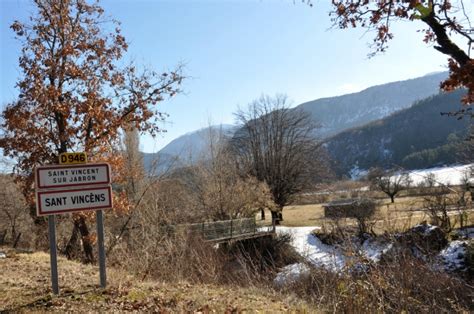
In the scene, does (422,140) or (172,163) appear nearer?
(172,163)

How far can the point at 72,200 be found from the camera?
20.1 ft

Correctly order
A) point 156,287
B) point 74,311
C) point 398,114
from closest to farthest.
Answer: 1. point 74,311
2. point 156,287
3. point 398,114

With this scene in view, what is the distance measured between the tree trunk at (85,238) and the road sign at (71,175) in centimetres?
635

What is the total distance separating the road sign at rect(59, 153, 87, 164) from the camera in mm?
6125

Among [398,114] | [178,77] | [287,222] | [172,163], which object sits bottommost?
[287,222]

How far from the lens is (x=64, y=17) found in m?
12.1

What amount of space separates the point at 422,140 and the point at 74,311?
162m

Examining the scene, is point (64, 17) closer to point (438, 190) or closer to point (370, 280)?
point (370, 280)

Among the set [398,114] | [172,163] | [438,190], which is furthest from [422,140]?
[172,163]

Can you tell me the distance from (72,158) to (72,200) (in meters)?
0.61

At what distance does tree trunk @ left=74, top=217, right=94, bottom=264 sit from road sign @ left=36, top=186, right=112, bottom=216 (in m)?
6.33

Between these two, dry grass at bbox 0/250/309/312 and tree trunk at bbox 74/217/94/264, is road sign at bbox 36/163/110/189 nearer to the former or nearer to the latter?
dry grass at bbox 0/250/309/312

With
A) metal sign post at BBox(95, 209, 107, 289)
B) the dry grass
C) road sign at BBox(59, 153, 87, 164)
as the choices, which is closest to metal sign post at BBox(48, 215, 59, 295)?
the dry grass

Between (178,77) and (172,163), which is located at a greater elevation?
(178,77)
